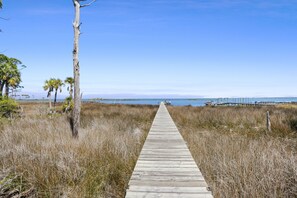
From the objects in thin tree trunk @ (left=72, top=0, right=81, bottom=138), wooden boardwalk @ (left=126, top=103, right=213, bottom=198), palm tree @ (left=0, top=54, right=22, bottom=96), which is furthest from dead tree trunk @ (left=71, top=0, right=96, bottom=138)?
palm tree @ (left=0, top=54, right=22, bottom=96)

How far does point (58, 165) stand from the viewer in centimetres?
379

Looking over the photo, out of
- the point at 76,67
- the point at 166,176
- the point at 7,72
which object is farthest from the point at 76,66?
the point at 7,72

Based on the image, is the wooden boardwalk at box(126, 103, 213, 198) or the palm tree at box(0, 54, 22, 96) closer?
the wooden boardwalk at box(126, 103, 213, 198)

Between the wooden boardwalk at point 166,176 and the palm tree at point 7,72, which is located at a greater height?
the palm tree at point 7,72

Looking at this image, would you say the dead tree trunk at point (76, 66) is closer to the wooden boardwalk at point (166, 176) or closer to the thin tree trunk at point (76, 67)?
the thin tree trunk at point (76, 67)

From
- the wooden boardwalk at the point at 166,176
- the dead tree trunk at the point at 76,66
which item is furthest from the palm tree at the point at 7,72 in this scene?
the wooden boardwalk at the point at 166,176

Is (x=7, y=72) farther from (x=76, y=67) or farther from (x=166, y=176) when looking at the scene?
(x=166, y=176)

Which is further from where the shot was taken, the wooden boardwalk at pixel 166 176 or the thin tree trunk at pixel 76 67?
the thin tree trunk at pixel 76 67

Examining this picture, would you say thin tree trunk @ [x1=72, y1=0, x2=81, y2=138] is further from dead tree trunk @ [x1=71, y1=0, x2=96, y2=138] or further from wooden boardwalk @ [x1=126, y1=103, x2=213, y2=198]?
wooden boardwalk @ [x1=126, y1=103, x2=213, y2=198]

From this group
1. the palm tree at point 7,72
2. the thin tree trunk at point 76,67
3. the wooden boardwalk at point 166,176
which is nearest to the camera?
the wooden boardwalk at point 166,176

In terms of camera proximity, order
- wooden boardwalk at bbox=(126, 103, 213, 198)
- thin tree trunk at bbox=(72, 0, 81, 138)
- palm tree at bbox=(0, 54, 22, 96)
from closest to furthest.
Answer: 1. wooden boardwalk at bbox=(126, 103, 213, 198)
2. thin tree trunk at bbox=(72, 0, 81, 138)
3. palm tree at bbox=(0, 54, 22, 96)

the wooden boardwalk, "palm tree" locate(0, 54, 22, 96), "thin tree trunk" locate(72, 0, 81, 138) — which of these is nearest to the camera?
the wooden boardwalk

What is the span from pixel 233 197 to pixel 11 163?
4.01 m

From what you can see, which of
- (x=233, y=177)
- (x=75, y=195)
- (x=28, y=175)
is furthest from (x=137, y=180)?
(x=28, y=175)
